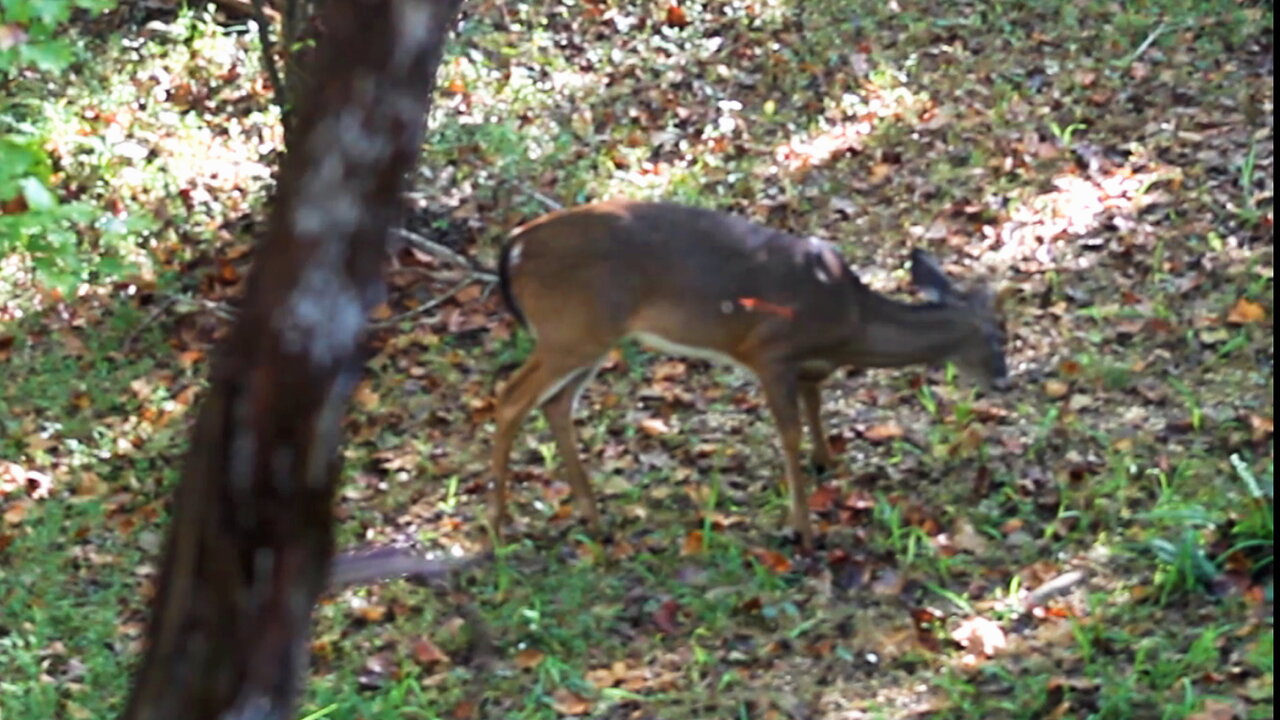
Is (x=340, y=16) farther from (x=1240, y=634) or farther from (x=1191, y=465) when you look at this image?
(x=1191, y=465)

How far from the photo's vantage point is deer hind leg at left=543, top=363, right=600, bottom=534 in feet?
22.7

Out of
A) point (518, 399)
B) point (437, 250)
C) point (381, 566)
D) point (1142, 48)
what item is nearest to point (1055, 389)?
point (518, 399)

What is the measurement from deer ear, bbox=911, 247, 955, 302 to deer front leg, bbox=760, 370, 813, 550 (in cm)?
74

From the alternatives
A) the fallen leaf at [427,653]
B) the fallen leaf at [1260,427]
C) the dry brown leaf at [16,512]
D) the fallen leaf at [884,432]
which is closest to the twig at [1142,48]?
the fallen leaf at [884,432]

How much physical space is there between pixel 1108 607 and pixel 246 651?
3.86 meters

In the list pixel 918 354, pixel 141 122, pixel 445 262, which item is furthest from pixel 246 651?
pixel 141 122

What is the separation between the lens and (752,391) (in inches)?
307

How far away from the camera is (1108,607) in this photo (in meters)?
5.68

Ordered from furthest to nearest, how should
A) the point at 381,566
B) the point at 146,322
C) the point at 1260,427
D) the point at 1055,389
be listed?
1. the point at 146,322
2. the point at 1055,389
3. the point at 1260,427
4. the point at 381,566

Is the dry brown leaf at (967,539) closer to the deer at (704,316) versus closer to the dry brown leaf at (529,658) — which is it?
the deer at (704,316)

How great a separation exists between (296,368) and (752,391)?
5.53 m

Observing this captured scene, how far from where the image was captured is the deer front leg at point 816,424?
7.05 meters

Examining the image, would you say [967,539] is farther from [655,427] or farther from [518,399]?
[518,399]

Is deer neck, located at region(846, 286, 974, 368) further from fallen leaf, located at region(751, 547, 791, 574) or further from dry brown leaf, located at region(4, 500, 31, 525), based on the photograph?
dry brown leaf, located at region(4, 500, 31, 525)
